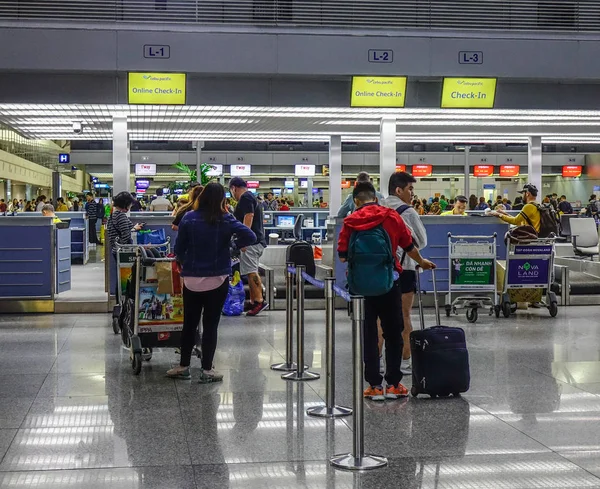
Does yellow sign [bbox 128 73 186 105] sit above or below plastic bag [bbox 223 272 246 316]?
above

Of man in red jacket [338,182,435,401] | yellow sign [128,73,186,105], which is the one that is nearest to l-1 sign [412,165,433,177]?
yellow sign [128,73,186,105]

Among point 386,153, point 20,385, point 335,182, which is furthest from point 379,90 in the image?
point 20,385

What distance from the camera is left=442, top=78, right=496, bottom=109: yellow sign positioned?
52.6 ft

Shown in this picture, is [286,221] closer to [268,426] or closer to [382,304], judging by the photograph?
[382,304]

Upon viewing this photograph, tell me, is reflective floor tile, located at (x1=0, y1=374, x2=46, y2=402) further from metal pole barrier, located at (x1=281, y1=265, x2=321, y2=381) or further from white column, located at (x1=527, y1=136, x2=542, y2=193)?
white column, located at (x1=527, y1=136, x2=542, y2=193)

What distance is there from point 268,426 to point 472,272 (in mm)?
6607

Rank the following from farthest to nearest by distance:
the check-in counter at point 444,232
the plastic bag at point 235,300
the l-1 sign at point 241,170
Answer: the l-1 sign at point 241,170
the check-in counter at point 444,232
the plastic bag at point 235,300

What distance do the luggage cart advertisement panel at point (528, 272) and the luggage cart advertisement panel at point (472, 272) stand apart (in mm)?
285

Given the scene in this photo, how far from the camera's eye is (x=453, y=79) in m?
16.0

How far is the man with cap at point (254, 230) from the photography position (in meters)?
11.1

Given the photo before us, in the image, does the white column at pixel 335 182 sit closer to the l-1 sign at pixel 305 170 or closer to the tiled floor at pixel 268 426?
the tiled floor at pixel 268 426

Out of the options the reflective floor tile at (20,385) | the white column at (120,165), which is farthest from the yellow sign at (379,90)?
the reflective floor tile at (20,385)

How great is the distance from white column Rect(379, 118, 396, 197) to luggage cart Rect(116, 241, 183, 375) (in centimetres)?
1005

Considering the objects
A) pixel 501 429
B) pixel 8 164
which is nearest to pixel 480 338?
pixel 501 429
